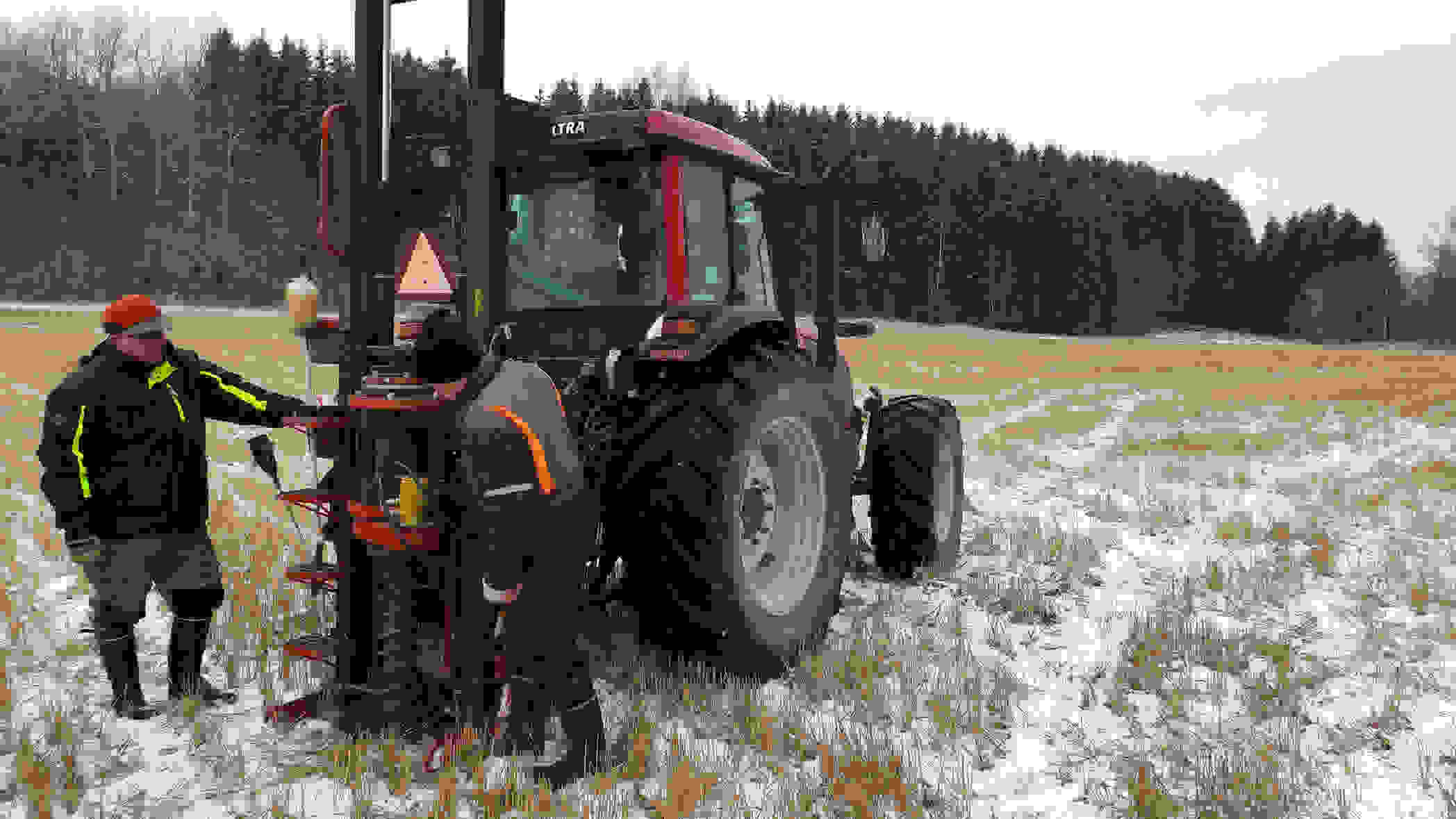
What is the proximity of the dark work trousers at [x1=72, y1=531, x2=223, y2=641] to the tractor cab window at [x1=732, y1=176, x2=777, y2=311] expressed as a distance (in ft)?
8.39

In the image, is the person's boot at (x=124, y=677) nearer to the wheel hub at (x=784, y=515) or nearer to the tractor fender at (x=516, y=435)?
the tractor fender at (x=516, y=435)

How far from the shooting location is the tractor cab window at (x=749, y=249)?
Answer: 4648 millimetres

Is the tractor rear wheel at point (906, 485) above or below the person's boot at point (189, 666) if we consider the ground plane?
above

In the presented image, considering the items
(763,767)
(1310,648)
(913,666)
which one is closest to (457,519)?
(763,767)

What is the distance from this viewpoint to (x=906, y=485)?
531 centimetres

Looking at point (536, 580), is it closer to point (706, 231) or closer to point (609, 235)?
point (609, 235)

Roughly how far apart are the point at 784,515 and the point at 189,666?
2.44 meters

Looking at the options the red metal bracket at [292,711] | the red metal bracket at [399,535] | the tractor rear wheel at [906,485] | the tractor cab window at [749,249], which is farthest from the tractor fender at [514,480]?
the tractor rear wheel at [906,485]

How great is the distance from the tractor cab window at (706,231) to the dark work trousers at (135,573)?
224cm

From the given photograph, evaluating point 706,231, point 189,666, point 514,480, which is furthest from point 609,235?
point 189,666

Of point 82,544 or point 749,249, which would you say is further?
point 749,249

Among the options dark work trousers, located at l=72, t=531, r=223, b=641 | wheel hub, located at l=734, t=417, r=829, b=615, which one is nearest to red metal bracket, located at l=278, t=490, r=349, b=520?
dark work trousers, located at l=72, t=531, r=223, b=641

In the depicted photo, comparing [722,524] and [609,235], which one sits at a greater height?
[609,235]

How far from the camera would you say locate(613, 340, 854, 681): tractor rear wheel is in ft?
11.2
